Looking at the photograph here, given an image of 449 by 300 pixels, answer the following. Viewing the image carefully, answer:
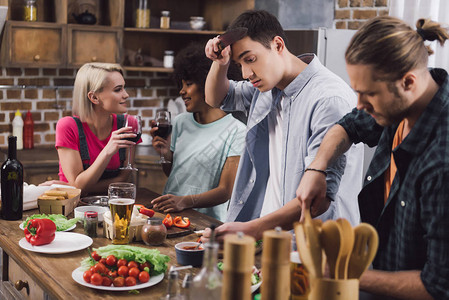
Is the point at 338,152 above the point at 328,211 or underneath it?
above

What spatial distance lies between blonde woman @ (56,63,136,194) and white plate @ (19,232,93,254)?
29.1 inches

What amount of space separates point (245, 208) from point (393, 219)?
1008 mm

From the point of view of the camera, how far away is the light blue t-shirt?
2.97m

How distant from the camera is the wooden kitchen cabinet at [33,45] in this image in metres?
4.12

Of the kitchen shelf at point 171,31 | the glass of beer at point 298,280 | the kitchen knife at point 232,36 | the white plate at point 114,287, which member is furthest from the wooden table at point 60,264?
the kitchen shelf at point 171,31

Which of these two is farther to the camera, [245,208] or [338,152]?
[245,208]

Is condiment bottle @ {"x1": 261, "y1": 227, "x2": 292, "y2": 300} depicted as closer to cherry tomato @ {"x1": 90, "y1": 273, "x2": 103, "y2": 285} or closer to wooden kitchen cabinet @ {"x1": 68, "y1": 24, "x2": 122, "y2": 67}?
cherry tomato @ {"x1": 90, "y1": 273, "x2": 103, "y2": 285}

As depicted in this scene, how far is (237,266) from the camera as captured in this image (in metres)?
1.19

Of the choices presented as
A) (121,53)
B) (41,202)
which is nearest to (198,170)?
(41,202)

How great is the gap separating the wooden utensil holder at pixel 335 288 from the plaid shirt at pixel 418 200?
0.86 ft

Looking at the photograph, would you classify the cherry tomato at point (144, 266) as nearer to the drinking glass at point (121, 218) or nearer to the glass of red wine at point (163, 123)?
the drinking glass at point (121, 218)

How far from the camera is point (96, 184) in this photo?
2945 millimetres

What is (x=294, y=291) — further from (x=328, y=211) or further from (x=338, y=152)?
(x=328, y=211)

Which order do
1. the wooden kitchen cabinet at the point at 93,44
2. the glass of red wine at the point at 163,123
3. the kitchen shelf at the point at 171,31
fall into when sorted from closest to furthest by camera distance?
1. the glass of red wine at the point at 163,123
2. the wooden kitchen cabinet at the point at 93,44
3. the kitchen shelf at the point at 171,31
